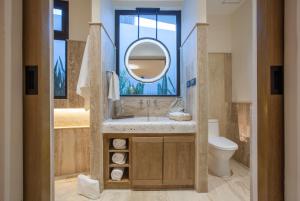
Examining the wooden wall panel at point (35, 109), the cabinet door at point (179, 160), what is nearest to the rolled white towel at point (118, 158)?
the cabinet door at point (179, 160)

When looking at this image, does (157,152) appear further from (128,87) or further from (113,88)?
(128,87)

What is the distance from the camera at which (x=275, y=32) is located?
0.76m

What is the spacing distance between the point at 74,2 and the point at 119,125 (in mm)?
2121

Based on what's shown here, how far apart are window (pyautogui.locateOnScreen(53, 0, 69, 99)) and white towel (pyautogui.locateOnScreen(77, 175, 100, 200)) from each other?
52.7 inches

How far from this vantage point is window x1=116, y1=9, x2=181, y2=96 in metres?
3.66

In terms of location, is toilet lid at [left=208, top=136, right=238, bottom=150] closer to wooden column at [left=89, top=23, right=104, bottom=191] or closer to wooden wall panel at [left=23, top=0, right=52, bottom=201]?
wooden column at [left=89, top=23, right=104, bottom=191]

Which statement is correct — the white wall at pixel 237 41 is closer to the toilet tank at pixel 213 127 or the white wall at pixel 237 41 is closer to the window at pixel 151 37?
the toilet tank at pixel 213 127

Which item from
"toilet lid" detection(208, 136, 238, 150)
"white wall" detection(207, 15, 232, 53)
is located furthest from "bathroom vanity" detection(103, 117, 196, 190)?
"white wall" detection(207, 15, 232, 53)

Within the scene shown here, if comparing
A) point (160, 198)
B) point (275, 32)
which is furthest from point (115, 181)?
point (275, 32)

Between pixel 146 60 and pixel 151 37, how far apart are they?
0.40 m
